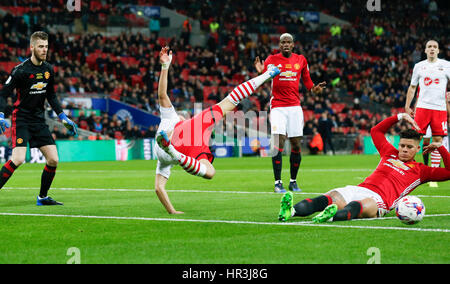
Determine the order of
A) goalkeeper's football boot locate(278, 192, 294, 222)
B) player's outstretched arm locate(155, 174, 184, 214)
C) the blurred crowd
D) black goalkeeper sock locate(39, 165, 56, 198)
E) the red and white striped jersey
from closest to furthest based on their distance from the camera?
goalkeeper's football boot locate(278, 192, 294, 222)
player's outstretched arm locate(155, 174, 184, 214)
black goalkeeper sock locate(39, 165, 56, 198)
the red and white striped jersey
the blurred crowd

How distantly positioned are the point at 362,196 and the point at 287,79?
5.83 meters

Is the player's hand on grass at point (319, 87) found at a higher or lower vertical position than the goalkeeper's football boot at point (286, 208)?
higher

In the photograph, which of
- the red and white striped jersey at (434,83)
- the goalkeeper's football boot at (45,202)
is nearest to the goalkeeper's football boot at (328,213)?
the goalkeeper's football boot at (45,202)

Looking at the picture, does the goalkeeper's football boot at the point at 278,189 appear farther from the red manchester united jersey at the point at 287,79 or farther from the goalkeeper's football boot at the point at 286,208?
the goalkeeper's football boot at the point at 286,208

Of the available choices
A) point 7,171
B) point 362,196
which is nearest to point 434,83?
point 362,196

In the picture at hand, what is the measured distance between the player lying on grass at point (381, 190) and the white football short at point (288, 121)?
4.89 meters

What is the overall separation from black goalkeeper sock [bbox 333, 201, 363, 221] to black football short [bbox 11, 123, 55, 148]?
16.2 ft

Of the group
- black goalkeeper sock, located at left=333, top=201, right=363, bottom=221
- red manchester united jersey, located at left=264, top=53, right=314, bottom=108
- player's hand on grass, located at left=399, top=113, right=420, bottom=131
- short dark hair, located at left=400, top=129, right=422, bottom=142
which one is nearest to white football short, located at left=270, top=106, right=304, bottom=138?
red manchester united jersey, located at left=264, top=53, right=314, bottom=108

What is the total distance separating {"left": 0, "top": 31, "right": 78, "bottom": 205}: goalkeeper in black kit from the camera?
10.2 meters

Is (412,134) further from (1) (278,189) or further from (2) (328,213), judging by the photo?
(1) (278,189)

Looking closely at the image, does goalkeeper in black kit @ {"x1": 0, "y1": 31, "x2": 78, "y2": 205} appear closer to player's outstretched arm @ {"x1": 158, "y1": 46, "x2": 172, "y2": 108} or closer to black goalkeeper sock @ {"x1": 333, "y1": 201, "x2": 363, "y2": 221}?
player's outstretched arm @ {"x1": 158, "y1": 46, "x2": 172, "y2": 108}

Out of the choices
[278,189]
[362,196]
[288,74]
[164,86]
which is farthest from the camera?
[288,74]

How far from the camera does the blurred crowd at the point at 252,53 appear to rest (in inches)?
1341

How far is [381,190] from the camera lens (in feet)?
26.1
